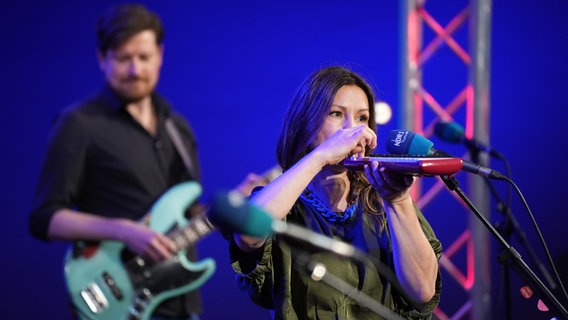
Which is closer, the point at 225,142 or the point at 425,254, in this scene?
the point at 425,254

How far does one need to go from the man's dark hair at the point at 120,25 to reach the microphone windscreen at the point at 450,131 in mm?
1433

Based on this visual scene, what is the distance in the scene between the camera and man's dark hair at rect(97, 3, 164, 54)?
9.80 feet

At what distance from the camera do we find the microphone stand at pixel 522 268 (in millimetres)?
1477

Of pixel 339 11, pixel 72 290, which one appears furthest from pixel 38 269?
pixel 339 11

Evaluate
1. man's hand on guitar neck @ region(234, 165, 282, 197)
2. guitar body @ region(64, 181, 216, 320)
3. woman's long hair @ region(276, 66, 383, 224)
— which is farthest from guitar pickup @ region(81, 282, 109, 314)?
woman's long hair @ region(276, 66, 383, 224)

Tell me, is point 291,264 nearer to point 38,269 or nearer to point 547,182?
point 38,269

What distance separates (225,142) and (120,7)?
49.0 inches

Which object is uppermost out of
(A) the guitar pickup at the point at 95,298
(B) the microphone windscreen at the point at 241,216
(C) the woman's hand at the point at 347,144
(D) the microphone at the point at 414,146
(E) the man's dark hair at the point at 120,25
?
(E) the man's dark hair at the point at 120,25

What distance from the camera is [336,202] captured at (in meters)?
1.91

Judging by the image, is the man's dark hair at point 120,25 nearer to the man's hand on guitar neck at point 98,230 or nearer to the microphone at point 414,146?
the man's hand on guitar neck at point 98,230

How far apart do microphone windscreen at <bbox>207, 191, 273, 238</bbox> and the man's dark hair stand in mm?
2070

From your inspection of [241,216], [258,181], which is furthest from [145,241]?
[241,216]

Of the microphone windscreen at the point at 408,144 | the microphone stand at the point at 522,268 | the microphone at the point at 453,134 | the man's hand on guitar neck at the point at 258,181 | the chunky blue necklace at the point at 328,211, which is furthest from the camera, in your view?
the man's hand on guitar neck at the point at 258,181

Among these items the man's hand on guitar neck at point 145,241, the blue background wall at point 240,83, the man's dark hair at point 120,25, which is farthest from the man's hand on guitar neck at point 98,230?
the blue background wall at point 240,83
